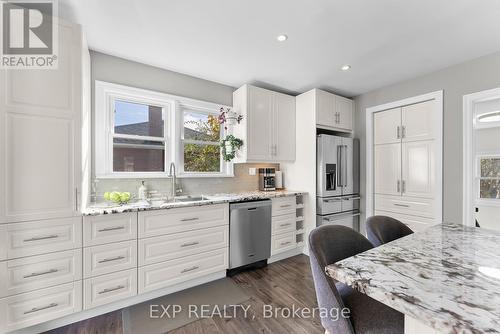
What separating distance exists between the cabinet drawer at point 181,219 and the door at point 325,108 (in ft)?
6.23

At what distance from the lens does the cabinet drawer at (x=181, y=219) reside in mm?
2051

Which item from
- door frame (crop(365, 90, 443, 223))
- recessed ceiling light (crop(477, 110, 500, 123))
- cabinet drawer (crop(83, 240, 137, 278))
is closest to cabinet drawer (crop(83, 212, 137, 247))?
cabinet drawer (crop(83, 240, 137, 278))

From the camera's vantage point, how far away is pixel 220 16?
5.95 ft

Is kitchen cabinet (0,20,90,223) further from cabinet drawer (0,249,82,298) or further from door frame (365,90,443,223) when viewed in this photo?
door frame (365,90,443,223)

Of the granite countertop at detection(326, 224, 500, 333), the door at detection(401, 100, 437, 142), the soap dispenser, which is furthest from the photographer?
the door at detection(401, 100, 437, 142)

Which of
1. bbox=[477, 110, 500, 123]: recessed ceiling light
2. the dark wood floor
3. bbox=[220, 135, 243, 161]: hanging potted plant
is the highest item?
bbox=[477, 110, 500, 123]: recessed ceiling light

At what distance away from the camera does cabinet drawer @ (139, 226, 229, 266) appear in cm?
205

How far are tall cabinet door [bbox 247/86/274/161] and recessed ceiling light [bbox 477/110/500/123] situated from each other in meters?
2.44

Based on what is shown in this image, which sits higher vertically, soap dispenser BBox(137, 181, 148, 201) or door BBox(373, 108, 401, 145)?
door BBox(373, 108, 401, 145)

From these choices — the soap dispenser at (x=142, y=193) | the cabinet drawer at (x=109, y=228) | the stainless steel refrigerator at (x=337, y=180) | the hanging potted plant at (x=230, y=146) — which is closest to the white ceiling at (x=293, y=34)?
the hanging potted plant at (x=230, y=146)

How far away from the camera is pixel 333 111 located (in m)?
3.39

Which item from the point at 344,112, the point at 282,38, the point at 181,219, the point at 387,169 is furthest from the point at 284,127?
the point at 181,219

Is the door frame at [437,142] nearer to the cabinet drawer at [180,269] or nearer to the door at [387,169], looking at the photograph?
the door at [387,169]

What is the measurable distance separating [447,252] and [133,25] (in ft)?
8.99
